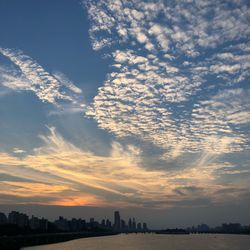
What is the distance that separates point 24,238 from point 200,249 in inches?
3335

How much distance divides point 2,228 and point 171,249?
96.6 metres

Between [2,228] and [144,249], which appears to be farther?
[2,228]

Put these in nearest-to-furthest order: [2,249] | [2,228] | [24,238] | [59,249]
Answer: [2,249]
[59,249]
[24,238]
[2,228]

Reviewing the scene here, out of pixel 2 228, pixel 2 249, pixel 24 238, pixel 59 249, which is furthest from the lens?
pixel 2 228

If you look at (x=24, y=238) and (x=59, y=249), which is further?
(x=24, y=238)

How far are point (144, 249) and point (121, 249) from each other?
10132mm

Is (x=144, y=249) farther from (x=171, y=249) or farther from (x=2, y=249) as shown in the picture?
(x=2, y=249)

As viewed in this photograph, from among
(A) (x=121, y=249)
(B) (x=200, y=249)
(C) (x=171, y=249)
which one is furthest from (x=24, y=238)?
(B) (x=200, y=249)

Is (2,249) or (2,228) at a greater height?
(2,228)

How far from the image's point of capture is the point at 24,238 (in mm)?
179250

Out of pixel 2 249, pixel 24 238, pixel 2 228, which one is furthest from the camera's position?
pixel 2 228

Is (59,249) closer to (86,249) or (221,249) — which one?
(86,249)

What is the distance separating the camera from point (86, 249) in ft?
513

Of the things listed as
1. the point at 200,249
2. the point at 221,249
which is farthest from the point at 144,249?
the point at 221,249
